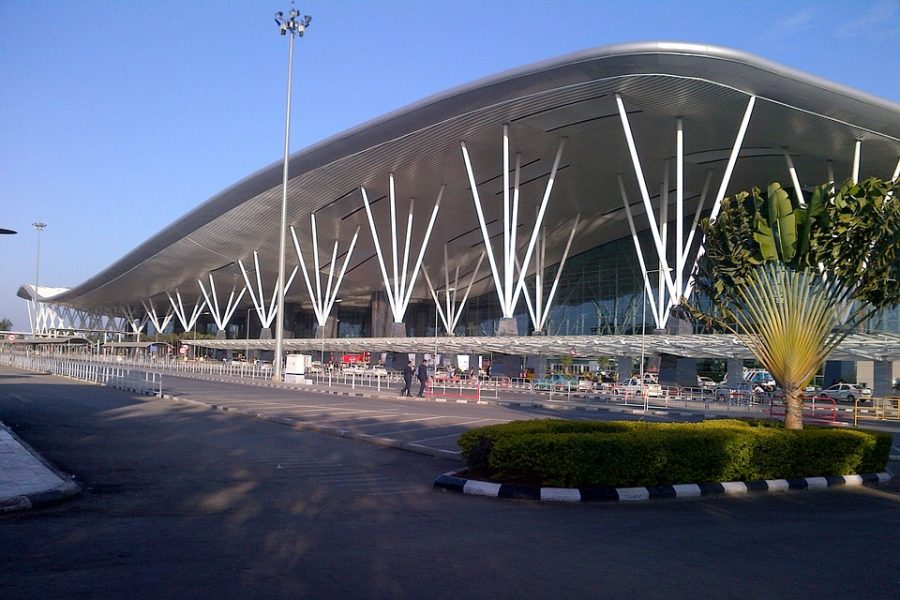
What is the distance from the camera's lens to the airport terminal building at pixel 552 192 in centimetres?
3550

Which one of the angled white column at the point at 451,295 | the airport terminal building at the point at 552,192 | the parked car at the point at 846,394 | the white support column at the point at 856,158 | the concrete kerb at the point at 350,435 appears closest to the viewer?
the concrete kerb at the point at 350,435

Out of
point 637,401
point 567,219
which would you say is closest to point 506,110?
point 637,401

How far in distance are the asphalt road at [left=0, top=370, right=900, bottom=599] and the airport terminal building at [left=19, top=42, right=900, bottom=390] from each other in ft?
87.4

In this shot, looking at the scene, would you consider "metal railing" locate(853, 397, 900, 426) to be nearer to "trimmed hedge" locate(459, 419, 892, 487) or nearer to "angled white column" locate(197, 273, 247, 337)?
"trimmed hedge" locate(459, 419, 892, 487)

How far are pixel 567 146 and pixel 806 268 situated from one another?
29.2 m

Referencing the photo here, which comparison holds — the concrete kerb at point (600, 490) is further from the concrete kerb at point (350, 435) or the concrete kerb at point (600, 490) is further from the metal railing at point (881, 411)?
the metal railing at point (881, 411)

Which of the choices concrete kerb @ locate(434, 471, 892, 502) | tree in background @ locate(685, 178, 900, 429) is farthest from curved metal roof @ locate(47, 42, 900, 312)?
concrete kerb @ locate(434, 471, 892, 502)

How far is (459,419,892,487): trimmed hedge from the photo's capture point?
35.4 ft

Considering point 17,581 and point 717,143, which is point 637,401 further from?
point 17,581

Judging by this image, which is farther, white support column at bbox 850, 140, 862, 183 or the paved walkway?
white support column at bbox 850, 140, 862, 183

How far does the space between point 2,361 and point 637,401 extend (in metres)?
58.4

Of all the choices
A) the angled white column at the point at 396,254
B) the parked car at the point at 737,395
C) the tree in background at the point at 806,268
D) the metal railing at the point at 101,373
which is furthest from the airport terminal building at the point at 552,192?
the tree in background at the point at 806,268

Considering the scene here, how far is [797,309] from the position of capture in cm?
1622

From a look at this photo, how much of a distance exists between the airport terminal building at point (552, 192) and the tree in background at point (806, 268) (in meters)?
18.0
